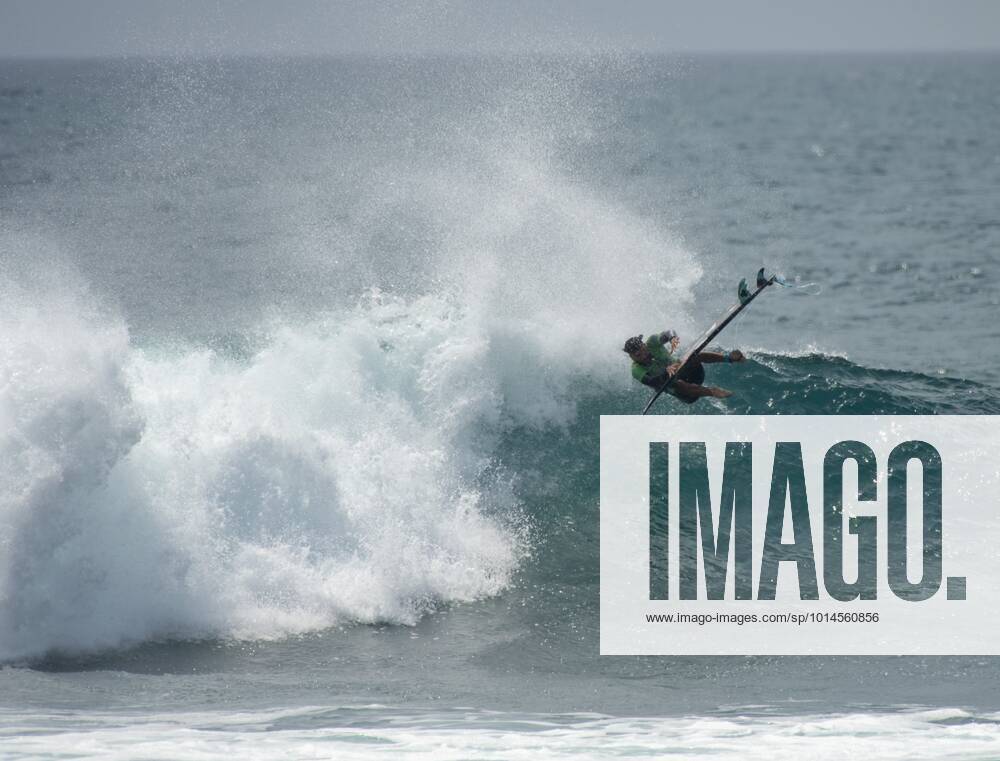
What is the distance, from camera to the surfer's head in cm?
1293

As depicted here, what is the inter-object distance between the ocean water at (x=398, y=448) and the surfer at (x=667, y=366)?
259cm

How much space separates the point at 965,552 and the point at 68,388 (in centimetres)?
1028

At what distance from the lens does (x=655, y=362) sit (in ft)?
43.4

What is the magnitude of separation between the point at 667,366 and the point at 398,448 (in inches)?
168

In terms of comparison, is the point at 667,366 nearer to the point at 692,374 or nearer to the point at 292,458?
the point at 692,374

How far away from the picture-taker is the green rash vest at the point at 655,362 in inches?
517

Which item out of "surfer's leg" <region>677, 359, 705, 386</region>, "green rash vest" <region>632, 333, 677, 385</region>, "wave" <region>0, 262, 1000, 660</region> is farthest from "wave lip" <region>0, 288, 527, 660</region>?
"surfer's leg" <region>677, 359, 705, 386</region>

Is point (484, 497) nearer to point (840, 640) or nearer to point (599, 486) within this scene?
point (599, 486)

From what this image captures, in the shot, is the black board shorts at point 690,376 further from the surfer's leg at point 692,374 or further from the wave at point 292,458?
the wave at point 292,458

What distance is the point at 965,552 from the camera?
15.3 m

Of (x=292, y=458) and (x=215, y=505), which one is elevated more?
(x=292, y=458)

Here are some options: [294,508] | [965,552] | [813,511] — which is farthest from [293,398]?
[965,552]

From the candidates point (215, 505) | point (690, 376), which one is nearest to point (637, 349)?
point (690, 376)

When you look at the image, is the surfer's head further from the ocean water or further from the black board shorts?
the ocean water
